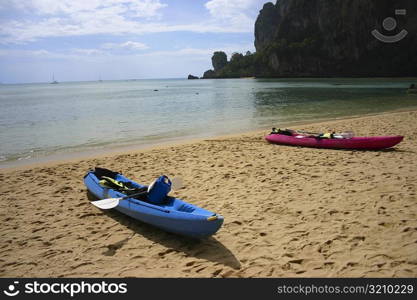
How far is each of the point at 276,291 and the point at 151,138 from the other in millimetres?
12825

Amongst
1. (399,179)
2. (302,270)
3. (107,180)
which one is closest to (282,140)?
(399,179)

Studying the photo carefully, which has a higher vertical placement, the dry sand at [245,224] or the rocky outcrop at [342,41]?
the rocky outcrop at [342,41]

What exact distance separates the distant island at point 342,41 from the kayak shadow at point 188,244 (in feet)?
349

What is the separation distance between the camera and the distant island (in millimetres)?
89188

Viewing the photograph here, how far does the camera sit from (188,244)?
5039 millimetres

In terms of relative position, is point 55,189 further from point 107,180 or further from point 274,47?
point 274,47


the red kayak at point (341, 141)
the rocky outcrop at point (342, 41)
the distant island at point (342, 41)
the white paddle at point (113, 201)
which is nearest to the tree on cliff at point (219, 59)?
the distant island at point (342, 41)

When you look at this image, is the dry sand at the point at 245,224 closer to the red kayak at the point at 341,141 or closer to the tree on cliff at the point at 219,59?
the red kayak at the point at 341,141

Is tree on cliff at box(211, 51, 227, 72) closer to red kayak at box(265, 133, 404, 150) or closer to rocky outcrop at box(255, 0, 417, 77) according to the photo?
rocky outcrop at box(255, 0, 417, 77)

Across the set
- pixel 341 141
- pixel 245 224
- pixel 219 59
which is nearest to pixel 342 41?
pixel 219 59

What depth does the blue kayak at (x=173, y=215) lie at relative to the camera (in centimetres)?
464

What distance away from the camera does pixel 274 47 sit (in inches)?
4628

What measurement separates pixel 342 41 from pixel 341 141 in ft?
354

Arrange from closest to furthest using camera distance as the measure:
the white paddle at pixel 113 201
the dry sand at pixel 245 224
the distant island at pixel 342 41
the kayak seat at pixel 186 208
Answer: the dry sand at pixel 245 224
the kayak seat at pixel 186 208
the white paddle at pixel 113 201
the distant island at pixel 342 41
